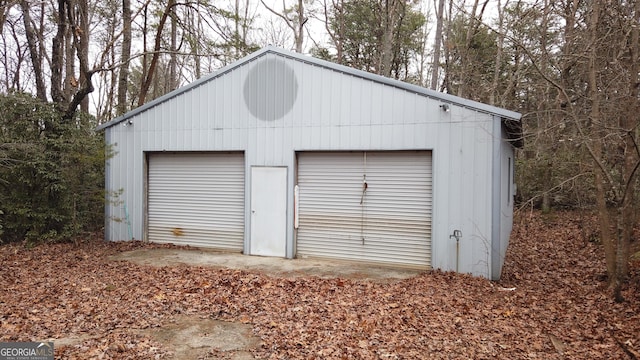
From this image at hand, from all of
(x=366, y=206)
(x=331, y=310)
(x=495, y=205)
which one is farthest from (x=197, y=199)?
(x=495, y=205)

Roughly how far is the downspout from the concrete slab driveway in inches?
50.4

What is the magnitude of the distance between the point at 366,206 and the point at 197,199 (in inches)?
160

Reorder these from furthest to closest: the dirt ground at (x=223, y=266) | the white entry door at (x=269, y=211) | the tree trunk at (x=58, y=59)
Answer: the tree trunk at (x=58, y=59) → the white entry door at (x=269, y=211) → the dirt ground at (x=223, y=266)

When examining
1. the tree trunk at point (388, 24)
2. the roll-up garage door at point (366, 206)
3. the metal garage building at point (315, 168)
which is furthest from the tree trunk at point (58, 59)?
the tree trunk at point (388, 24)

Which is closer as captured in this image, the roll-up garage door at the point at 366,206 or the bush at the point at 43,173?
the roll-up garage door at the point at 366,206

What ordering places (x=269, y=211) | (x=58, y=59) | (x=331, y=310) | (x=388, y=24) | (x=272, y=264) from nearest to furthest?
Result: 1. (x=331, y=310)
2. (x=272, y=264)
3. (x=269, y=211)
4. (x=58, y=59)
5. (x=388, y=24)

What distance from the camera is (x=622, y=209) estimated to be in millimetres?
6238

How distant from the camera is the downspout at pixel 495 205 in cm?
739

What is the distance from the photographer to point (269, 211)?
9.25 m

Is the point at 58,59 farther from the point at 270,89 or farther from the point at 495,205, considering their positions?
the point at 495,205

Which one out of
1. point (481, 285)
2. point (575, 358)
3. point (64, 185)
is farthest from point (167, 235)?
point (575, 358)

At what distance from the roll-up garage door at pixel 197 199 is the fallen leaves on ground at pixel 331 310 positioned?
181cm

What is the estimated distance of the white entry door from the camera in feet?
30.0

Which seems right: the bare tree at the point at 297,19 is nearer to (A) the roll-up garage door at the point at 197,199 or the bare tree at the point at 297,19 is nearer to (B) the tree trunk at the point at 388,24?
(B) the tree trunk at the point at 388,24
